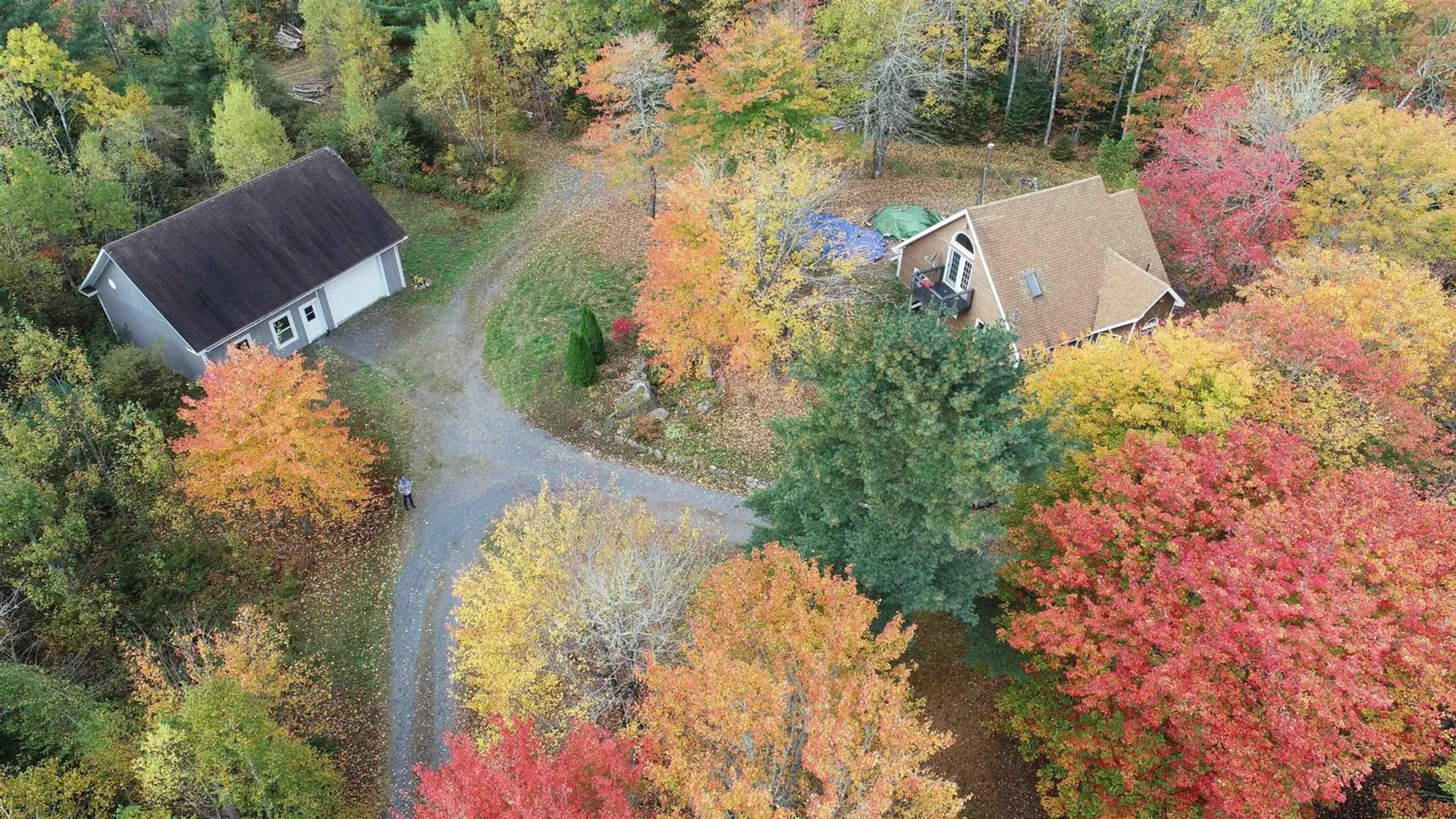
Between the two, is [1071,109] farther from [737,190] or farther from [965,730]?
[965,730]

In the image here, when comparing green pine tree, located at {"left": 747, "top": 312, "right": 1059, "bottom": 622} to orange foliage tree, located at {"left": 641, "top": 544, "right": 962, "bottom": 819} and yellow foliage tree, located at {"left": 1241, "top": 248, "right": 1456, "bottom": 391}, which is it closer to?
orange foliage tree, located at {"left": 641, "top": 544, "right": 962, "bottom": 819}

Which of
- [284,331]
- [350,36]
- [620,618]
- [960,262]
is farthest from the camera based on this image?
[350,36]

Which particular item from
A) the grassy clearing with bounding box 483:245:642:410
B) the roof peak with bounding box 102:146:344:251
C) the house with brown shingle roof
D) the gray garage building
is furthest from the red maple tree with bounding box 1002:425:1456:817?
the roof peak with bounding box 102:146:344:251

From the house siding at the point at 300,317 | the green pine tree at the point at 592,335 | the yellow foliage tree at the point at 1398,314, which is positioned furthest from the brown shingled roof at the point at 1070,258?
the house siding at the point at 300,317

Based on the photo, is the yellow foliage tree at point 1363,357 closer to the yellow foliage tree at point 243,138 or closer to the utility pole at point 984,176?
the utility pole at point 984,176

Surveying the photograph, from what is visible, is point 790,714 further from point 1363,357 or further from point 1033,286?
point 1033,286

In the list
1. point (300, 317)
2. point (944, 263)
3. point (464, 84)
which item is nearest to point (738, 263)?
point (944, 263)
